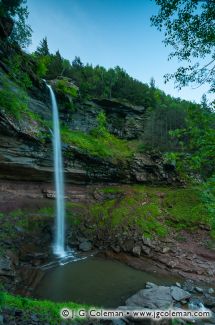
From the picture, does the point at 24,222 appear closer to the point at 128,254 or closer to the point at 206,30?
the point at 128,254

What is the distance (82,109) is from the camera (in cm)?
2914

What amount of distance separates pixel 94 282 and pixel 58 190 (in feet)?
31.5

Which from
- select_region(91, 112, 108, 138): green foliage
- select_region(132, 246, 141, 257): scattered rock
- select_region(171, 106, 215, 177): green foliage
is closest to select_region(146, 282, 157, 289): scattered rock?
select_region(132, 246, 141, 257): scattered rock

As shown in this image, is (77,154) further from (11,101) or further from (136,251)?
(136,251)

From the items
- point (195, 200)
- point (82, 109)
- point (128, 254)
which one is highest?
point (82, 109)

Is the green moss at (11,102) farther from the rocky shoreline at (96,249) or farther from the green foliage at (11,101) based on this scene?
the rocky shoreline at (96,249)

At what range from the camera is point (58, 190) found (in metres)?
19.2

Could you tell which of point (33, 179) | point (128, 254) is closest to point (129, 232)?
point (128, 254)

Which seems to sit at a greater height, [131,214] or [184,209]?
[184,209]

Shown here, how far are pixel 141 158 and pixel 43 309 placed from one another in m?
19.0

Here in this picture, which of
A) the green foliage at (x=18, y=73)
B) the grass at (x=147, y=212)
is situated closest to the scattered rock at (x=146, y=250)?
the grass at (x=147, y=212)

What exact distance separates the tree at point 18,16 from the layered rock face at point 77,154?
15.1 feet

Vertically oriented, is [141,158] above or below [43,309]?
above

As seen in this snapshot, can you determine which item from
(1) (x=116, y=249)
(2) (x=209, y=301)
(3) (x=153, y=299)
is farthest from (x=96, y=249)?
(2) (x=209, y=301)
